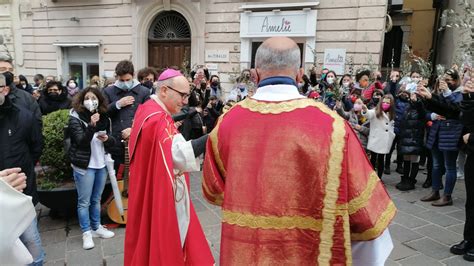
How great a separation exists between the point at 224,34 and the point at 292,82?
11.6 metres

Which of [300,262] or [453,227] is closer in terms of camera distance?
[300,262]

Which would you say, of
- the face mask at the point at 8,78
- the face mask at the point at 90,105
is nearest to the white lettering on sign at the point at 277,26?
the face mask at the point at 90,105

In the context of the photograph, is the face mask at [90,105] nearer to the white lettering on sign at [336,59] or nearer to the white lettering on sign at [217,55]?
the white lettering on sign at [336,59]

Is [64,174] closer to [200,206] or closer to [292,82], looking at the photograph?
[200,206]

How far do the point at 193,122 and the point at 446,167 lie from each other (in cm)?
373

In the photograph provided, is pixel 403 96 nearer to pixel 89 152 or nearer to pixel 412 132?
pixel 412 132

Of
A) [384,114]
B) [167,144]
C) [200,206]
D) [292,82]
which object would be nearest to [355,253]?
[292,82]

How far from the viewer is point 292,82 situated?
5.99 feet

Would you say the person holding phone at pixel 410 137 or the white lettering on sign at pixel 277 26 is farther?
the white lettering on sign at pixel 277 26

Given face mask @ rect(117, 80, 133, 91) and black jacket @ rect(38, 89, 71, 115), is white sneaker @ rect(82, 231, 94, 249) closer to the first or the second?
face mask @ rect(117, 80, 133, 91)

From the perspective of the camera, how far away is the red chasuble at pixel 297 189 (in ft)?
5.53

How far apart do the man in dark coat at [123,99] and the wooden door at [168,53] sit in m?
9.34

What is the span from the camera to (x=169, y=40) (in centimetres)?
1437

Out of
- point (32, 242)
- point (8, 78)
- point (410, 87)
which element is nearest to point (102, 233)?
point (32, 242)
